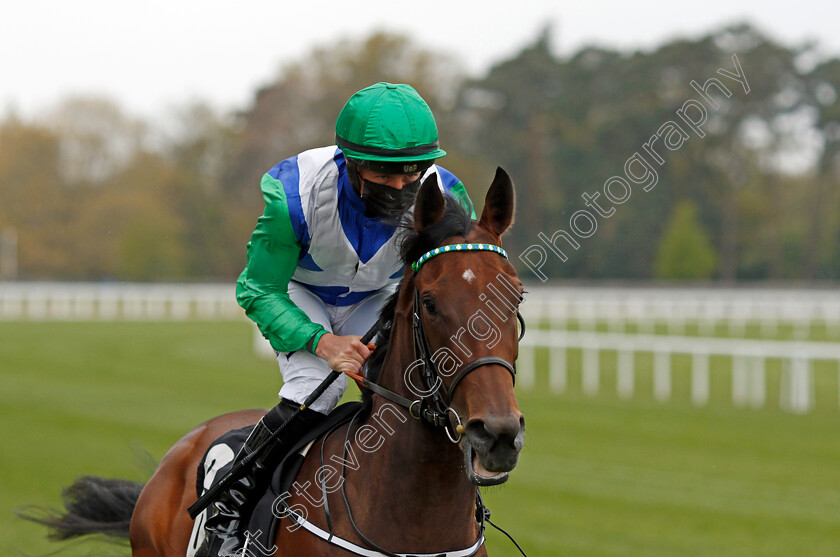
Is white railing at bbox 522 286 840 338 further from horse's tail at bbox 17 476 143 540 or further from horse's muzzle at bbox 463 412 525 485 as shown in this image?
horse's muzzle at bbox 463 412 525 485

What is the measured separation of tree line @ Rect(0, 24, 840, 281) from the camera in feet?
132

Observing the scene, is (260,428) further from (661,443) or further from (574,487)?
(661,443)

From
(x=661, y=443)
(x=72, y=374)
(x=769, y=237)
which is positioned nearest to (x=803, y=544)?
(x=661, y=443)

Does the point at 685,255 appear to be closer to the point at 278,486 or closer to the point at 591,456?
the point at 591,456

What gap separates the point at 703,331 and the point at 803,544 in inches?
670

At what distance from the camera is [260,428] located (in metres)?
3.07

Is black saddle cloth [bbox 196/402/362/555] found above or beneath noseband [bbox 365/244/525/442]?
beneath

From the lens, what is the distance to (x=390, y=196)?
2.88 meters

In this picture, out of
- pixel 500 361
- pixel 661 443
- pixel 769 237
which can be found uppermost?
pixel 500 361

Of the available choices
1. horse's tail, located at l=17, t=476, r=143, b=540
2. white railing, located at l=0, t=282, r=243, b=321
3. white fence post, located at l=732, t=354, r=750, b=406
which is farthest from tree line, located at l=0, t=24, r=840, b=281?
horse's tail, located at l=17, t=476, r=143, b=540

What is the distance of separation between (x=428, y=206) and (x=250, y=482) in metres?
1.15

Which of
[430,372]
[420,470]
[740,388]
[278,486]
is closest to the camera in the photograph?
[430,372]

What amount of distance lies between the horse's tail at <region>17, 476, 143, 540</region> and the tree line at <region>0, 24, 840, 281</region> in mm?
34660

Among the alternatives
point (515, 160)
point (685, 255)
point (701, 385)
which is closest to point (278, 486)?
point (701, 385)
